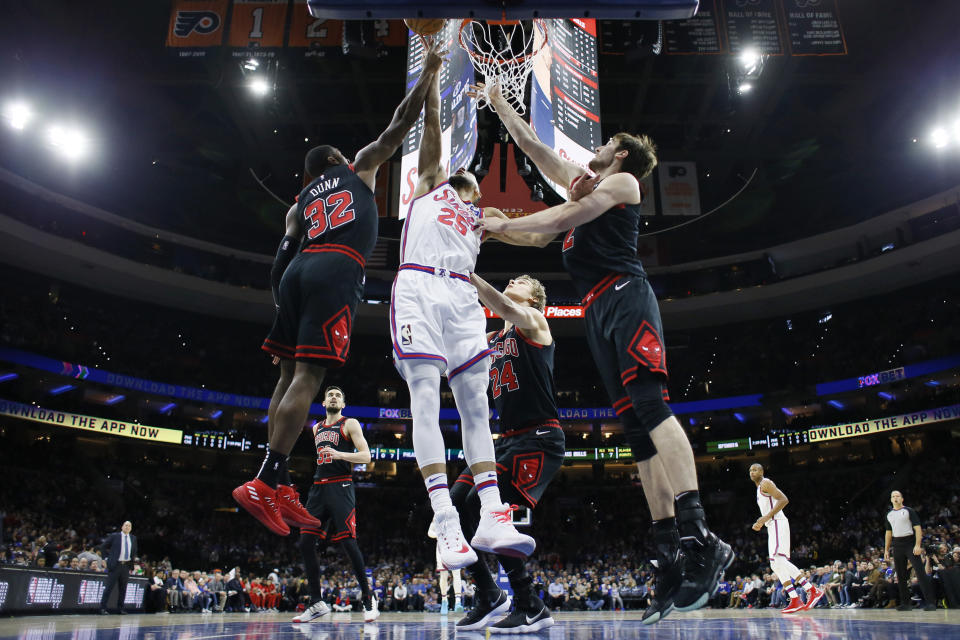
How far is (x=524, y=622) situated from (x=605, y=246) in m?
2.32

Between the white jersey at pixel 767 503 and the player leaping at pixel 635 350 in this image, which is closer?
the player leaping at pixel 635 350

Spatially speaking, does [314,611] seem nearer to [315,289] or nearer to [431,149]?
[315,289]

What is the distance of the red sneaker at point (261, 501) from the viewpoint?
Answer: 384 centimetres

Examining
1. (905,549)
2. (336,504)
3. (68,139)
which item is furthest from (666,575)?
(68,139)

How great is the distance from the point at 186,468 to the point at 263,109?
17997 mm

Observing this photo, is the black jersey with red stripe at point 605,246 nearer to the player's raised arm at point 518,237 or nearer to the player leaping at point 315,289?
the player's raised arm at point 518,237

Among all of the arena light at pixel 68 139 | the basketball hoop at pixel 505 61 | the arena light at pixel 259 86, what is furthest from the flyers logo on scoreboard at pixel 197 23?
the arena light at pixel 68 139

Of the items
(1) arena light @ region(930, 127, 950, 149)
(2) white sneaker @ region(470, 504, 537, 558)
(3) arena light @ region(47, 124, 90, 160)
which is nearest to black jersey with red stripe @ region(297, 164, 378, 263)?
(2) white sneaker @ region(470, 504, 537, 558)

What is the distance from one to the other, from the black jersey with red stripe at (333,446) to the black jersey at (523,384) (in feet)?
11.0

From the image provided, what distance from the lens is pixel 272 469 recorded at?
4.01m

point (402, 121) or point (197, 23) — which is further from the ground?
point (197, 23)

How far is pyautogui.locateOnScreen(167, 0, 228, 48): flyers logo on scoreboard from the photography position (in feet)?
38.8

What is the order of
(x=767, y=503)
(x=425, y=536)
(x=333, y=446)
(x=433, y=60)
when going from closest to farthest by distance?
(x=433, y=60) < (x=333, y=446) < (x=767, y=503) < (x=425, y=536)

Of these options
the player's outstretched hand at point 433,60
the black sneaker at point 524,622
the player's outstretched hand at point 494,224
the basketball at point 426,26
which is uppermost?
the basketball at point 426,26
